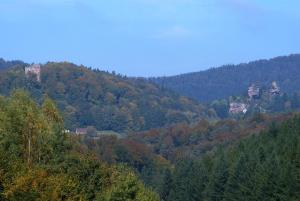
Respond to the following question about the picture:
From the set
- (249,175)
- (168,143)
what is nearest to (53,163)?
(249,175)

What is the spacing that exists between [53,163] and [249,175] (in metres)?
22.2

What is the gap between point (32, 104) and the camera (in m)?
58.8

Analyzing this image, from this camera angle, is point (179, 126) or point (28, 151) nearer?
point (28, 151)

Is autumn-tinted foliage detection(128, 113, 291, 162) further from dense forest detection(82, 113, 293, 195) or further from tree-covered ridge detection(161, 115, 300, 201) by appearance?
tree-covered ridge detection(161, 115, 300, 201)

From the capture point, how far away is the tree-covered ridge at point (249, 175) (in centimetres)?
6006

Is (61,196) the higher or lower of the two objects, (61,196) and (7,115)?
the lower

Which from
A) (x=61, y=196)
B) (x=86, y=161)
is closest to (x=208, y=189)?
(x=86, y=161)

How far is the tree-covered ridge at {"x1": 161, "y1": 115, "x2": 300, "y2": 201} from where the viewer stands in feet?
197

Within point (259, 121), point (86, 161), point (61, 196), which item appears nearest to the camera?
point (61, 196)

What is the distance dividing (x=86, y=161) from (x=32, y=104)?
351 inches

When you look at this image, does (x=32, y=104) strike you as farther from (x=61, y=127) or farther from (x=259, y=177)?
(x=259, y=177)

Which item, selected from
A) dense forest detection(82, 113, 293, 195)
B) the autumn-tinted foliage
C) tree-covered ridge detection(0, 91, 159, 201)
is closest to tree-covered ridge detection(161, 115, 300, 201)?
tree-covered ridge detection(0, 91, 159, 201)

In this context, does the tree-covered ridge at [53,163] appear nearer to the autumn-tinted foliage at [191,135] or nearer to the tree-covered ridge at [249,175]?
the tree-covered ridge at [249,175]

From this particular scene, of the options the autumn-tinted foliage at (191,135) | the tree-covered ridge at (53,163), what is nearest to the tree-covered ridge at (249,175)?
the tree-covered ridge at (53,163)
